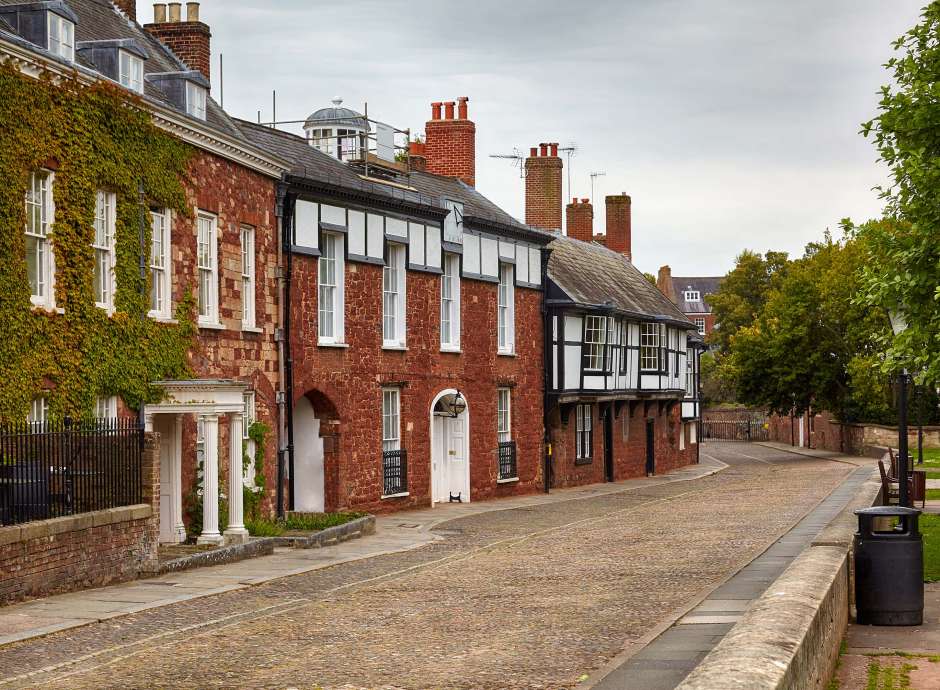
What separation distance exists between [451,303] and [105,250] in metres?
14.7

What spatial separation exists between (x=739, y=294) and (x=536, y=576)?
83901 millimetres

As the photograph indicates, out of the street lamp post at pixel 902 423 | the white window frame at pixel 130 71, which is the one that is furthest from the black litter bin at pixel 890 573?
the white window frame at pixel 130 71

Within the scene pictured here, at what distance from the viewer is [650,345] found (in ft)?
162

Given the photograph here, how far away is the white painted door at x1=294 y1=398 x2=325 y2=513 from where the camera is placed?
2934 cm

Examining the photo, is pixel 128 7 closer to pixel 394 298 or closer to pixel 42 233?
pixel 394 298

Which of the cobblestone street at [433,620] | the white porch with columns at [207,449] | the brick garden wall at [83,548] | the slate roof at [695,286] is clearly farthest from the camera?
the slate roof at [695,286]

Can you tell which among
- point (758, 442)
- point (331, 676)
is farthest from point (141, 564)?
point (758, 442)

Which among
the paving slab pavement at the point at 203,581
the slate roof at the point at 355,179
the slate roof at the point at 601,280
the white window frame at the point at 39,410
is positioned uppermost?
the slate roof at the point at 355,179

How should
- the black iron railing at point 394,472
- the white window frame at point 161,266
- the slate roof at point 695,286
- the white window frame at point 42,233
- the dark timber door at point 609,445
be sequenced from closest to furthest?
the white window frame at point 42,233 < the white window frame at point 161,266 < the black iron railing at point 394,472 < the dark timber door at point 609,445 < the slate roof at point 695,286

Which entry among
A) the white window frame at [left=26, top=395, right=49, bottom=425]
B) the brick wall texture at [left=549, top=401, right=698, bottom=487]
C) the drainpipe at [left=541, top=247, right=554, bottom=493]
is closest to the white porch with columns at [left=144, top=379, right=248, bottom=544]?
the white window frame at [left=26, top=395, right=49, bottom=425]

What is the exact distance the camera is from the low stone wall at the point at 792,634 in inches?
288

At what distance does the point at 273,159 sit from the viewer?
26.5 meters

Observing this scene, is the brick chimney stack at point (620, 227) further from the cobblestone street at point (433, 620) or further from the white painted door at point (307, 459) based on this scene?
the cobblestone street at point (433, 620)

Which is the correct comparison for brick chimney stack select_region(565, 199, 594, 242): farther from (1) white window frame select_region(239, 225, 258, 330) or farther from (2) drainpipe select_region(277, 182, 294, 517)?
(1) white window frame select_region(239, 225, 258, 330)
